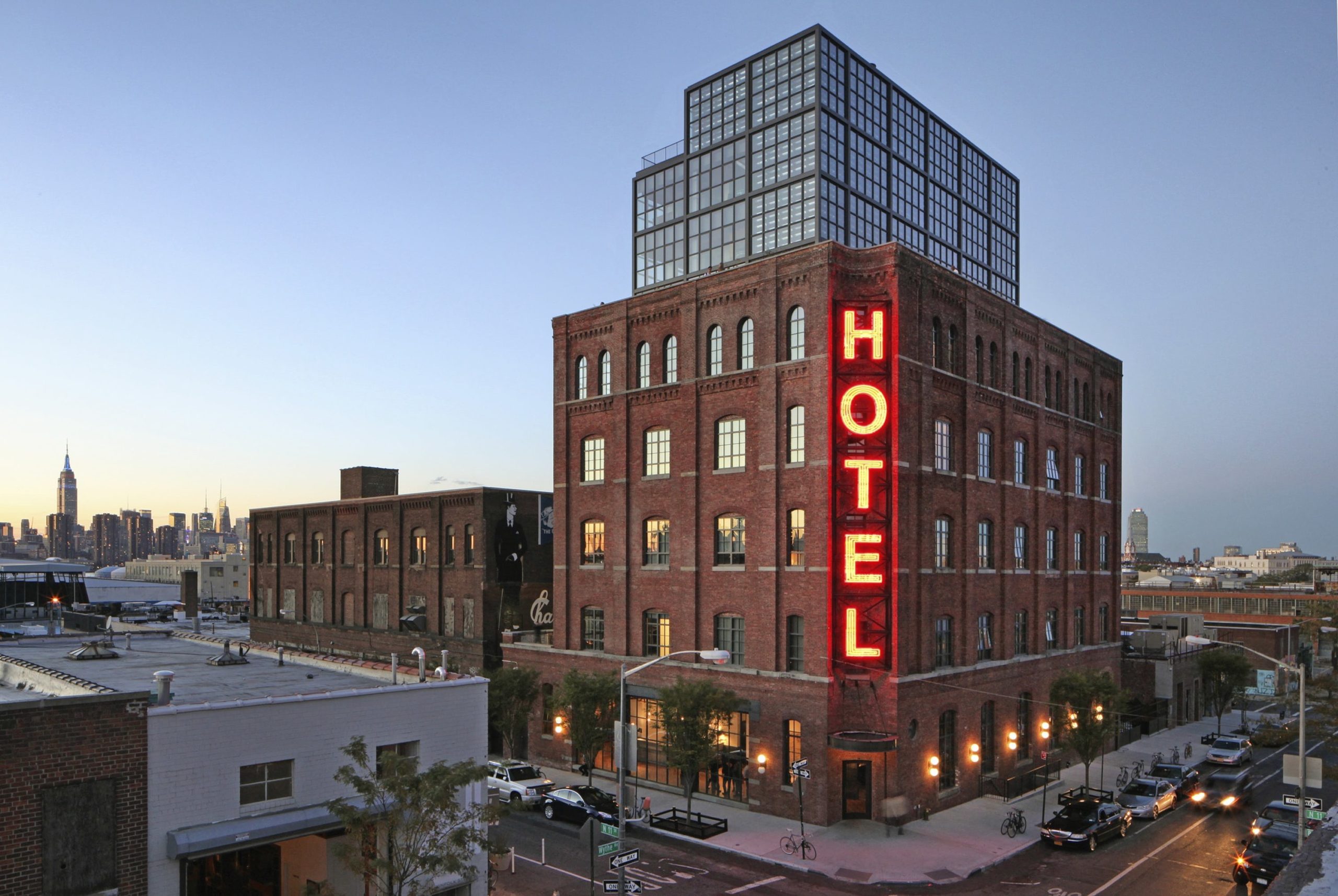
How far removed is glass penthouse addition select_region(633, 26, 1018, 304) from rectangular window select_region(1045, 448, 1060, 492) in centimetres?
2291

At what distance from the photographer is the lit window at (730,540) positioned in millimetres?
44125

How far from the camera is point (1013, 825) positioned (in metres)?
37.1

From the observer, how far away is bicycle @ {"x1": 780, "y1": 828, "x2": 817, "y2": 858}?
3391cm

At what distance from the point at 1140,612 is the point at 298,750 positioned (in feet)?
365

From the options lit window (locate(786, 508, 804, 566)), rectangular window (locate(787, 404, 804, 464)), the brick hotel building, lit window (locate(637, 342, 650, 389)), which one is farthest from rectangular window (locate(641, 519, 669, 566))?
rectangular window (locate(787, 404, 804, 464))

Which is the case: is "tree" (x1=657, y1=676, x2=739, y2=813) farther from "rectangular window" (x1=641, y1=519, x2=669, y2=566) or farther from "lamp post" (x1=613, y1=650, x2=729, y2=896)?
"lamp post" (x1=613, y1=650, x2=729, y2=896)

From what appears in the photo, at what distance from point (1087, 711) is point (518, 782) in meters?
26.0

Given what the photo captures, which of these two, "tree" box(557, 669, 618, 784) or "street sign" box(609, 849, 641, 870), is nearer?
"street sign" box(609, 849, 641, 870)

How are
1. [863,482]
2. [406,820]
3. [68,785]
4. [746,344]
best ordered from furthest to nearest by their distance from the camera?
[746,344] < [863,482] < [406,820] < [68,785]

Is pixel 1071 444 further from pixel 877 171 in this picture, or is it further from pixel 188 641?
pixel 188 641

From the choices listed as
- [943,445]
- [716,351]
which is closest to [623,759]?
[716,351]

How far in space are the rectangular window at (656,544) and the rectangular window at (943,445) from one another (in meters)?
13.2

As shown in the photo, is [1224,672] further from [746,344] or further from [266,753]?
[266,753]

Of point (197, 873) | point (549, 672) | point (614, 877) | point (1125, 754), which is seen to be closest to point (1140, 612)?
point (1125, 754)
